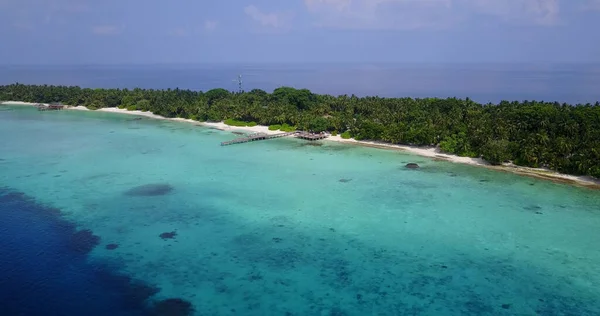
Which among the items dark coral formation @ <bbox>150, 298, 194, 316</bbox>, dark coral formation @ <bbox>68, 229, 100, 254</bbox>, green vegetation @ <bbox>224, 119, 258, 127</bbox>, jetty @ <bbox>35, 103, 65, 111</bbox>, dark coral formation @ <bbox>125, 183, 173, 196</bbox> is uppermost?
jetty @ <bbox>35, 103, 65, 111</bbox>

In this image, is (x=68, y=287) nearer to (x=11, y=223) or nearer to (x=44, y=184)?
(x=11, y=223)

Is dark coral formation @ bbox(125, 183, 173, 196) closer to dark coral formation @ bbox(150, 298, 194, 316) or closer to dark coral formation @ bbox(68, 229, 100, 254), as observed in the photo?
dark coral formation @ bbox(68, 229, 100, 254)

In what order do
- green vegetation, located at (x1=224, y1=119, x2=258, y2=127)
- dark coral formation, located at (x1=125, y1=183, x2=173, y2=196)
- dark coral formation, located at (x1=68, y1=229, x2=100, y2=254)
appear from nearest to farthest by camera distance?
1. dark coral formation, located at (x1=68, y1=229, x2=100, y2=254)
2. dark coral formation, located at (x1=125, y1=183, x2=173, y2=196)
3. green vegetation, located at (x1=224, y1=119, x2=258, y2=127)

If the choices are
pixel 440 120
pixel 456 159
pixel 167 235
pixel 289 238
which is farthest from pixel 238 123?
pixel 289 238

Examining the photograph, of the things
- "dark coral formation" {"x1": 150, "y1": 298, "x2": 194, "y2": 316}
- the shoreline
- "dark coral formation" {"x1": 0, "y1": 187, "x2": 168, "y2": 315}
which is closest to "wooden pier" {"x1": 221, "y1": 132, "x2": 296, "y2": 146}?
the shoreline

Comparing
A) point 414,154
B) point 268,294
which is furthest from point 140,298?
point 414,154

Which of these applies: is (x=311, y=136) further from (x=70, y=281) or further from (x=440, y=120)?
(x=70, y=281)

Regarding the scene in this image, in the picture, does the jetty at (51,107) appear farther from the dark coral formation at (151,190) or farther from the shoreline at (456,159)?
the dark coral formation at (151,190)
